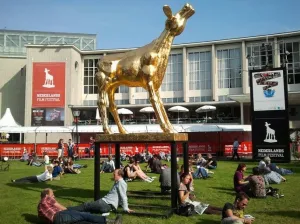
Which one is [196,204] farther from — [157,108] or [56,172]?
[56,172]

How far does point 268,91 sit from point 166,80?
33304 mm

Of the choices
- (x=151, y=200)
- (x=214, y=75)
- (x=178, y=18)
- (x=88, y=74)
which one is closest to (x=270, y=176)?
(x=151, y=200)

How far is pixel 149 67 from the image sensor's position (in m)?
9.39

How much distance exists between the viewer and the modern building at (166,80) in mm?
50500

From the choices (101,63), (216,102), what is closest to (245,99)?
(216,102)

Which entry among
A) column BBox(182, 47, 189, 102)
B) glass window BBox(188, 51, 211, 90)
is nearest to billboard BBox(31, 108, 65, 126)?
column BBox(182, 47, 189, 102)

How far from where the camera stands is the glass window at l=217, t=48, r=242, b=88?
52562 mm

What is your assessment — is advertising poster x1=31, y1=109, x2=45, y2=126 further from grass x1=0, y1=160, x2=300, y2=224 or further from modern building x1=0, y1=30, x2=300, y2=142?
grass x1=0, y1=160, x2=300, y2=224

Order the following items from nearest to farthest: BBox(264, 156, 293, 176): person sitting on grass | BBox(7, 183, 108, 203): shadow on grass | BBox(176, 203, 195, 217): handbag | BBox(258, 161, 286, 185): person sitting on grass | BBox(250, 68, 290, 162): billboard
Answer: BBox(176, 203, 195, 217): handbag < BBox(7, 183, 108, 203): shadow on grass < BBox(258, 161, 286, 185): person sitting on grass < BBox(264, 156, 293, 176): person sitting on grass < BBox(250, 68, 290, 162): billboard

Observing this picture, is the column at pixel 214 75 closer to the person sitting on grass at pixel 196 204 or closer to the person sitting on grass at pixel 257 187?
the person sitting on grass at pixel 257 187

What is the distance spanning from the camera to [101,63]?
10188 mm

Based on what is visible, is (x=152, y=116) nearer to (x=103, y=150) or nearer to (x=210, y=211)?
(x=103, y=150)

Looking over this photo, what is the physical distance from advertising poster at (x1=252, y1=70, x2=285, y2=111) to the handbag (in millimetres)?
16699

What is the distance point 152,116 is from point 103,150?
2538cm
